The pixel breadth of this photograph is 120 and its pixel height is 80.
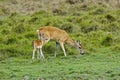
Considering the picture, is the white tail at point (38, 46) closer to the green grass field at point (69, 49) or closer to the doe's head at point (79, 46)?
the green grass field at point (69, 49)

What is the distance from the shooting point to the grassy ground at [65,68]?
41.7 feet

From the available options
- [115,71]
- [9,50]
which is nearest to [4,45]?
[9,50]

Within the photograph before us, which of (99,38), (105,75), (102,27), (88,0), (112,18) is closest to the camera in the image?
(105,75)

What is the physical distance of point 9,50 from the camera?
1745 centimetres

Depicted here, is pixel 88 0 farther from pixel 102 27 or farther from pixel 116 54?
pixel 116 54

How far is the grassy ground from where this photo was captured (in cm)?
1272

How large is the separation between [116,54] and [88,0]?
55.8 feet

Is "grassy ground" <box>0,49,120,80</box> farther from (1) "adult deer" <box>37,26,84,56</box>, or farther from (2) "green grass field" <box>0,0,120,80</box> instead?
(1) "adult deer" <box>37,26,84,56</box>

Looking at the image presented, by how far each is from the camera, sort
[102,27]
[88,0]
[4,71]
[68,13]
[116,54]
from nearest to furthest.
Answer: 1. [4,71]
2. [116,54]
3. [102,27]
4. [68,13]
5. [88,0]

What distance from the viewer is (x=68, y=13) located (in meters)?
29.3

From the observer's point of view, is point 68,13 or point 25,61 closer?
point 25,61

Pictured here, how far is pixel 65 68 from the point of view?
14148mm

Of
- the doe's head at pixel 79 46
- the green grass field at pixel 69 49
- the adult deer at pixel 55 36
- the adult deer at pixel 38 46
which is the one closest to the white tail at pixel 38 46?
the adult deer at pixel 38 46

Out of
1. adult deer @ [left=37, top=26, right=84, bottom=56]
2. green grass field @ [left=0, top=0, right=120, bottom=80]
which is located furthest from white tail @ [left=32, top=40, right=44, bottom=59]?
green grass field @ [left=0, top=0, right=120, bottom=80]
